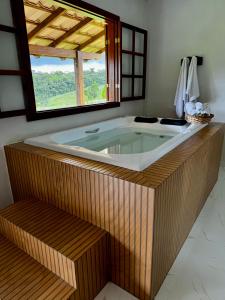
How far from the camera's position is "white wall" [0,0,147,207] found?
68.0 inches

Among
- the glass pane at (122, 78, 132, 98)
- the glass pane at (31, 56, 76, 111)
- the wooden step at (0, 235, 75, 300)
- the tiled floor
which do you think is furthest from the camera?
the glass pane at (31, 56, 76, 111)

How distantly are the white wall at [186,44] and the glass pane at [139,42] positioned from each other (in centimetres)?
17

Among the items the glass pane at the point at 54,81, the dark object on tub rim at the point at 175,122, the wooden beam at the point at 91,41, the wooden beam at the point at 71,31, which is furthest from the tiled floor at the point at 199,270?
the wooden beam at the point at 91,41

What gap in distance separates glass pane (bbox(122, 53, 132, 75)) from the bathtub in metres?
0.71

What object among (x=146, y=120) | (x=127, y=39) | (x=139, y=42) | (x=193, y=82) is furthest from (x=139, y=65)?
(x=146, y=120)

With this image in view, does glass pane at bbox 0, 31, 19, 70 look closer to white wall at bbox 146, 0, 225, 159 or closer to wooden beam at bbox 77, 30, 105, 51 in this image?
white wall at bbox 146, 0, 225, 159

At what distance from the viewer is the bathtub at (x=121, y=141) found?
133cm

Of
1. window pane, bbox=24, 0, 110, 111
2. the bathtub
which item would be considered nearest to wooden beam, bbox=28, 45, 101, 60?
window pane, bbox=24, 0, 110, 111

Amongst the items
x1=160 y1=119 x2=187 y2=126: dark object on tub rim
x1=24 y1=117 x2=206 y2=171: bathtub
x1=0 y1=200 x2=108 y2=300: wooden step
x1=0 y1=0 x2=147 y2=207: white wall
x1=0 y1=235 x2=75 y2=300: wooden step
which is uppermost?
x1=0 y1=0 x2=147 y2=207: white wall

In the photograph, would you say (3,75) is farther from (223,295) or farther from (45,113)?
(223,295)

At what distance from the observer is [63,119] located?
7.24 ft

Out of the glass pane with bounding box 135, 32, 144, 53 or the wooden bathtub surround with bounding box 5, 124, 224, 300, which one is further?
the glass pane with bounding box 135, 32, 144, 53

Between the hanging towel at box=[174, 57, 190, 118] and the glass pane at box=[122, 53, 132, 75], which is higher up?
the glass pane at box=[122, 53, 132, 75]

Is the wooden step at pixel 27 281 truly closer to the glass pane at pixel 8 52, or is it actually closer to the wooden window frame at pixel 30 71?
the wooden window frame at pixel 30 71
